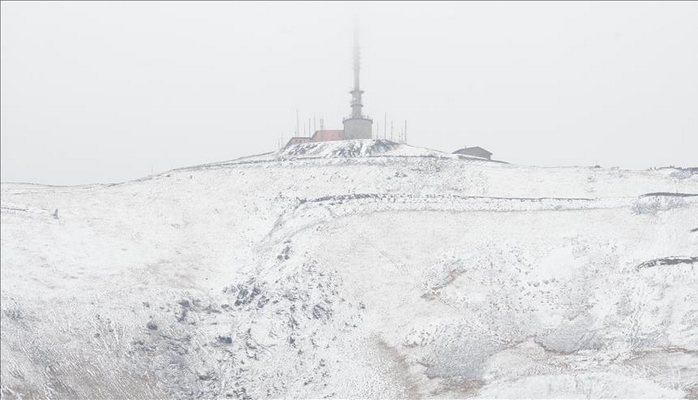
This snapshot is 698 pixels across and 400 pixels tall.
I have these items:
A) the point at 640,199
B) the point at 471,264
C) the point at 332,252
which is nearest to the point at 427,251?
the point at 471,264

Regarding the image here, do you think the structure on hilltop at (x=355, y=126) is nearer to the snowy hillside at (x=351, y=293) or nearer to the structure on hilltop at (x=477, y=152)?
the structure on hilltop at (x=477, y=152)

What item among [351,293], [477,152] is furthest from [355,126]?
[351,293]

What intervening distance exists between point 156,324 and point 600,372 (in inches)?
998

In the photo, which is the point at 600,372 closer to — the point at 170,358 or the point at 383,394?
the point at 383,394

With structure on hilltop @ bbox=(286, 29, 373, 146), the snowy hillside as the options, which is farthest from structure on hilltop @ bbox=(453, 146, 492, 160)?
the snowy hillside

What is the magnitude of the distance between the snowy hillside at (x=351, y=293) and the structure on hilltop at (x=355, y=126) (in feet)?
77.4

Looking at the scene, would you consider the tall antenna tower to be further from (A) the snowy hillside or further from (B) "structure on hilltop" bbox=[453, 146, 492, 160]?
(A) the snowy hillside

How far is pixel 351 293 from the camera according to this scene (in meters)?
40.9

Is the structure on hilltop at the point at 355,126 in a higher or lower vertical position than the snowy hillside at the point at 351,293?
higher

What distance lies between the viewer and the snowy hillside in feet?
105

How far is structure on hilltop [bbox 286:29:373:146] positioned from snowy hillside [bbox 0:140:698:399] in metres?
23.6

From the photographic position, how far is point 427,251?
45156 mm

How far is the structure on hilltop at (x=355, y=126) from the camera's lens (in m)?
79.8

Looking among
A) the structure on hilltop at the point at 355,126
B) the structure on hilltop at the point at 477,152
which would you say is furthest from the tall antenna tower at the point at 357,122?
the structure on hilltop at the point at 477,152
